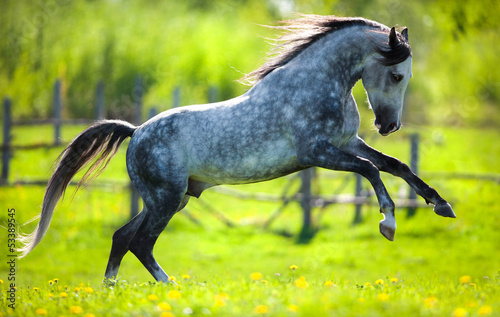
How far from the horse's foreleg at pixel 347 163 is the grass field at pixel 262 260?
744mm

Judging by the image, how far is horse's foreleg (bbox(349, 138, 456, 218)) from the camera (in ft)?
16.0

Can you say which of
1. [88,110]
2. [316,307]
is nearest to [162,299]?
[316,307]

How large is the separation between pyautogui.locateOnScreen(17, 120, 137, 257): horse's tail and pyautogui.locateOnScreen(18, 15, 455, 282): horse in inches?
13.1

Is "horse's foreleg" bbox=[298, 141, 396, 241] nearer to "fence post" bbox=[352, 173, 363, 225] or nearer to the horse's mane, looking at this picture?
the horse's mane

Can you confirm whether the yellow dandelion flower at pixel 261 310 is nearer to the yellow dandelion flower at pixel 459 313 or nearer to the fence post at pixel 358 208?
the yellow dandelion flower at pixel 459 313

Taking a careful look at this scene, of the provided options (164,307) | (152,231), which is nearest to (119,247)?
(152,231)

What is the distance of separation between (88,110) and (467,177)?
1351 centimetres

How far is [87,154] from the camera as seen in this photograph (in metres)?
5.85

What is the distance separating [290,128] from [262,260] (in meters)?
6.20

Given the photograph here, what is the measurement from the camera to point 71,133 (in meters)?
17.7

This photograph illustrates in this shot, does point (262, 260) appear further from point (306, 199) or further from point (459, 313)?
point (459, 313)

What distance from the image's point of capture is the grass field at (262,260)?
4031 millimetres

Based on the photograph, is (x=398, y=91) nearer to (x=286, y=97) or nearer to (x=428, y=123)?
(x=286, y=97)

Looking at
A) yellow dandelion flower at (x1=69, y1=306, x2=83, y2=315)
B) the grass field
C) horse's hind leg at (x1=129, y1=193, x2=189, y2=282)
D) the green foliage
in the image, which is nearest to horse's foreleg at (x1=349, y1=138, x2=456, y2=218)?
the grass field
